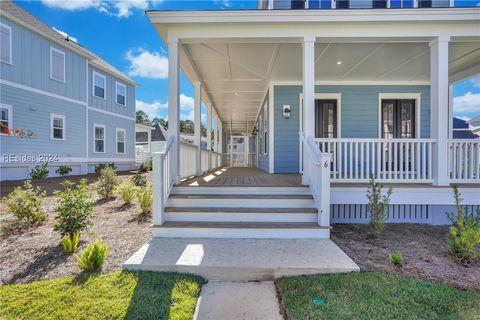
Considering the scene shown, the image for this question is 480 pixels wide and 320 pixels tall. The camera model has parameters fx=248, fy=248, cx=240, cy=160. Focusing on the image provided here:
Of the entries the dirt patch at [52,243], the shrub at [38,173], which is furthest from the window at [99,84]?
the dirt patch at [52,243]

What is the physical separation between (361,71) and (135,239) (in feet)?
21.8

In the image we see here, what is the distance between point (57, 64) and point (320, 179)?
486 inches

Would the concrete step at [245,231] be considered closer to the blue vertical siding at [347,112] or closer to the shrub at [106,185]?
the shrub at [106,185]

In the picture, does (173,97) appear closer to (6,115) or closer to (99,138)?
(6,115)

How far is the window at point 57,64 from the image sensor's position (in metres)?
10.5

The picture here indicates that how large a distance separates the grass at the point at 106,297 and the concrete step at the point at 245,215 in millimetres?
1297

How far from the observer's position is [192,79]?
23.2 feet

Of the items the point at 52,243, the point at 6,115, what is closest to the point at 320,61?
the point at 52,243

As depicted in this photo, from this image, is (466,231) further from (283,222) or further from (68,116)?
(68,116)

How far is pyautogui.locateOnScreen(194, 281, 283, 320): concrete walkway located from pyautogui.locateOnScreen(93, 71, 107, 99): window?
13565 mm

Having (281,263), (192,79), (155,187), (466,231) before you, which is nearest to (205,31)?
(192,79)

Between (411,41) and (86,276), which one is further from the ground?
(411,41)

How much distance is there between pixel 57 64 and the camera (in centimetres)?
1076

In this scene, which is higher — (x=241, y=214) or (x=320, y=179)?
(x=320, y=179)
